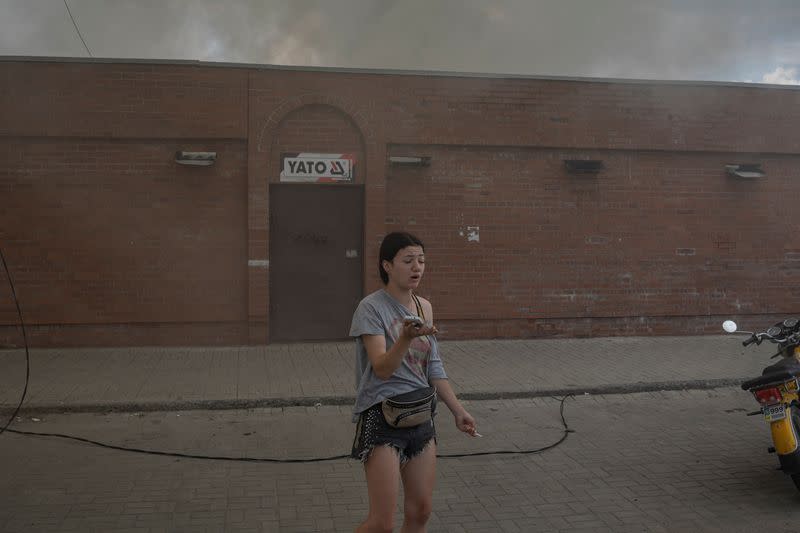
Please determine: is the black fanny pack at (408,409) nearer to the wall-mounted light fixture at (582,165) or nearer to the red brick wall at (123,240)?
the red brick wall at (123,240)

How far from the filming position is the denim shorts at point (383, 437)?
3.53m

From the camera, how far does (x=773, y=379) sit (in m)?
5.22

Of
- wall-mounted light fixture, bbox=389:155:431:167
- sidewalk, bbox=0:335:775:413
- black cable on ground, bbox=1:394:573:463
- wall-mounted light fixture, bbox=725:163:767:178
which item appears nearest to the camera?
black cable on ground, bbox=1:394:573:463

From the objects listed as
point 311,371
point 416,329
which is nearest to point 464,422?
point 416,329

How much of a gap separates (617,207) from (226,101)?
5979 millimetres

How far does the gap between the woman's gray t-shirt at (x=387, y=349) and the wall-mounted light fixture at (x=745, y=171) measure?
33.2ft

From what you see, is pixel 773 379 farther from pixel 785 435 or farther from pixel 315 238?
pixel 315 238

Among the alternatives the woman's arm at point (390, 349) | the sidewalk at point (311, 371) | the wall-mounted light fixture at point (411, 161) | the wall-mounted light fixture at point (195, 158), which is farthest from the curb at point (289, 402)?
the woman's arm at point (390, 349)

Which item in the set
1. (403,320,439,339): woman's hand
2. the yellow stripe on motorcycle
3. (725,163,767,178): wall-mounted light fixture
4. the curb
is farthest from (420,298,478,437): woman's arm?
(725,163,767,178): wall-mounted light fixture

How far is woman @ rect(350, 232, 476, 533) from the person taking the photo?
345 cm

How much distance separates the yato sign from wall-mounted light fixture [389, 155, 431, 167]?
1.98ft

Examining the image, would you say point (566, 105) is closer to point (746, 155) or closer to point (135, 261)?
point (746, 155)

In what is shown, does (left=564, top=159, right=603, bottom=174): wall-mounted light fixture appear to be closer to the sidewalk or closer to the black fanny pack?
the sidewalk

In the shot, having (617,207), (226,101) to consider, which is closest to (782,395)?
(617,207)
